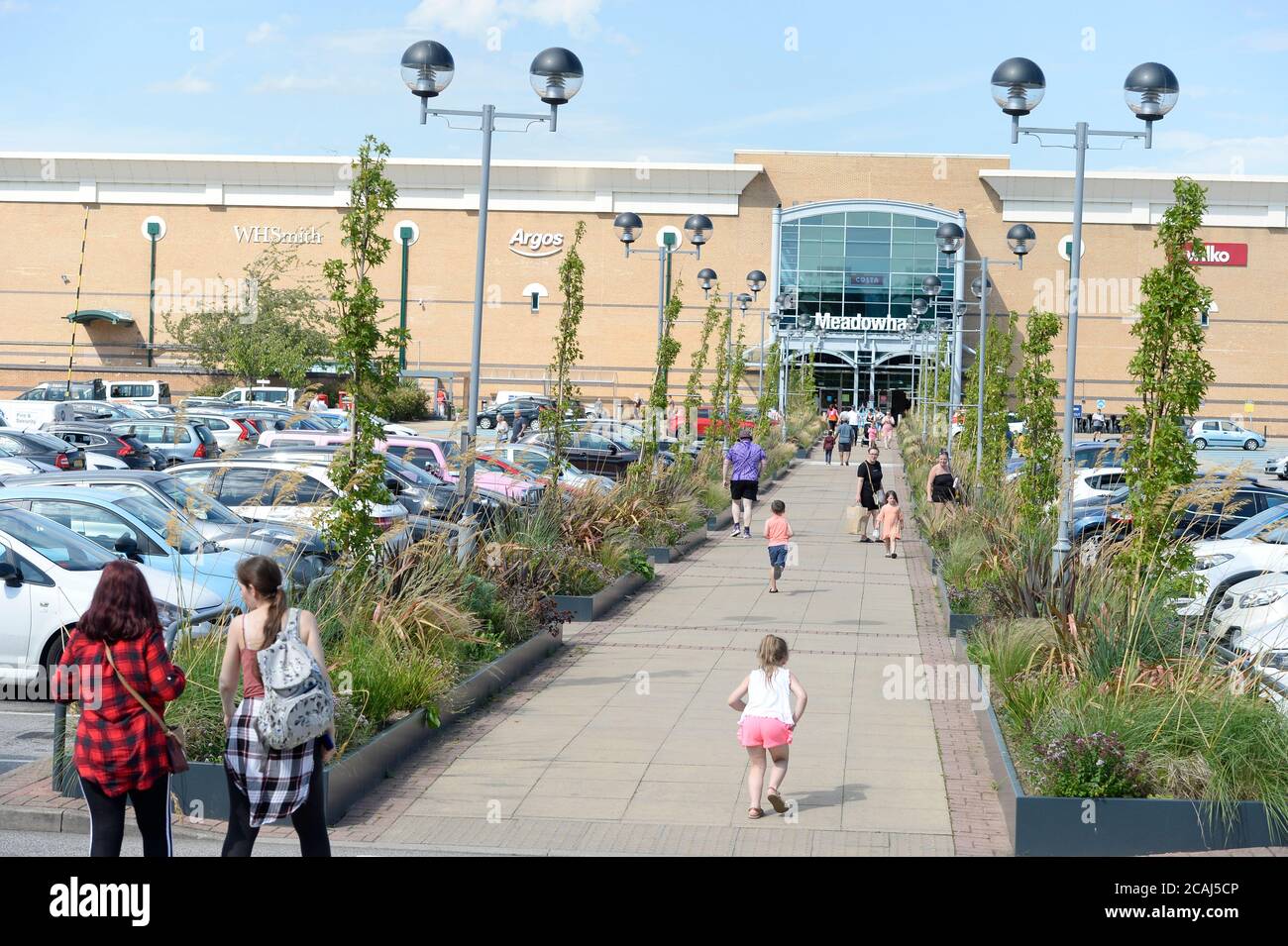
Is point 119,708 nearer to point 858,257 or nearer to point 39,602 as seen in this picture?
point 39,602

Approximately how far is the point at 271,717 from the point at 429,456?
18.0m

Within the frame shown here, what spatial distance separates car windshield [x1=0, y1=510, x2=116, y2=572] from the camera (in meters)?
10.6

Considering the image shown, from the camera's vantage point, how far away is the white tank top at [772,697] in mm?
8062

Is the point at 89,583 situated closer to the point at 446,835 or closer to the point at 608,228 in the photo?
the point at 446,835

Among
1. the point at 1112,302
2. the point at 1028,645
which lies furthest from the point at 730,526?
the point at 1112,302

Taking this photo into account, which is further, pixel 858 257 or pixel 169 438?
pixel 858 257

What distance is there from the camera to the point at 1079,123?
13.8 metres

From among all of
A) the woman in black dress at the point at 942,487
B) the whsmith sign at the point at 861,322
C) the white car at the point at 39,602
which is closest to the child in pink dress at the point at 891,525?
the woman in black dress at the point at 942,487

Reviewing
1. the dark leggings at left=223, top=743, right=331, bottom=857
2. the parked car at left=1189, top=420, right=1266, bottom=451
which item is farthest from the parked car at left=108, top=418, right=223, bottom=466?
the parked car at left=1189, top=420, right=1266, bottom=451

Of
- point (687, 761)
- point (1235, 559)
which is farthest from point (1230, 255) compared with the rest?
point (687, 761)

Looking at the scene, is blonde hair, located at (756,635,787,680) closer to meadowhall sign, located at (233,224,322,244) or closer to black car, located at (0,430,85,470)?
black car, located at (0,430,85,470)

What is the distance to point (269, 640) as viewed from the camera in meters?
5.61

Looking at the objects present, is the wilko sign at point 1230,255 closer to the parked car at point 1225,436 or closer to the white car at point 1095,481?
the parked car at point 1225,436

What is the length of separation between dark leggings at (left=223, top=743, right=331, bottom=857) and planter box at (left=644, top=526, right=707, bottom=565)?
13.7m
